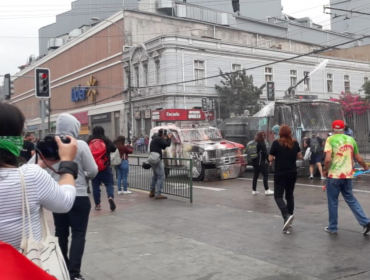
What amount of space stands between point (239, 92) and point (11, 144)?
117 ft

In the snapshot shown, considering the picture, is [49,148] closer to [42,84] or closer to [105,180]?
[105,180]

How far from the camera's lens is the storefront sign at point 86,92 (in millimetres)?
48281

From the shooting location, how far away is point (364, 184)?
13984 millimetres

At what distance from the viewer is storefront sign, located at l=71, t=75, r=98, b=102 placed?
48.3 meters

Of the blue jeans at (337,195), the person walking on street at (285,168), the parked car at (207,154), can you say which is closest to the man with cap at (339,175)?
the blue jeans at (337,195)

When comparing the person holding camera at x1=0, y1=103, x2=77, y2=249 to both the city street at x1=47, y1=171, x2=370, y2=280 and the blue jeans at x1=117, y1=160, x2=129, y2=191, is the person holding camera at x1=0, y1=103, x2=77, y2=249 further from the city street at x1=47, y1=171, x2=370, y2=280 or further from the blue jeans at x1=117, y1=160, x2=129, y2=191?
the blue jeans at x1=117, y1=160, x2=129, y2=191

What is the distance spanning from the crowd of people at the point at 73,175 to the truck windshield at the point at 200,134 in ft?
16.9

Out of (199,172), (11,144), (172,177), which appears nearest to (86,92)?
(199,172)

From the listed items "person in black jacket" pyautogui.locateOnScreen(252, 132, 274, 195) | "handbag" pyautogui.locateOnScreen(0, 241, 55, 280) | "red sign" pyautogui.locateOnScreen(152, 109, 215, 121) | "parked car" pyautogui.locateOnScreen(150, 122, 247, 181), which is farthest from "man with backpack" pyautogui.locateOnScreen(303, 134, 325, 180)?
"handbag" pyautogui.locateOnScreen(0, 241, 55, 280)

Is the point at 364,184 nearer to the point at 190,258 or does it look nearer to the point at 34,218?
the point at 190,258

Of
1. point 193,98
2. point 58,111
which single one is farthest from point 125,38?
point 58,111

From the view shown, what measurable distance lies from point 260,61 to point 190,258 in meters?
37.1

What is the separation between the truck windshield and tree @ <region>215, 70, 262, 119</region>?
769 inches

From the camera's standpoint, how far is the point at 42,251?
2.48 m
